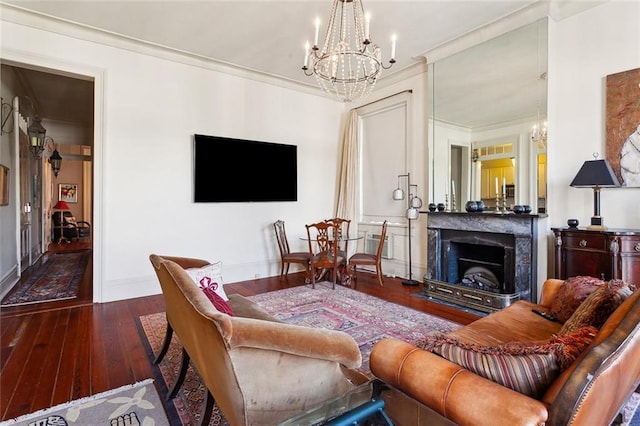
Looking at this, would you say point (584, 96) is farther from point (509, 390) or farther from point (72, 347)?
point (72, 347)

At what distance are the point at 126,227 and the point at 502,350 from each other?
14.4 feet

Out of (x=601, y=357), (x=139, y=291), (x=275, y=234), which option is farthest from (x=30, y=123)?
(x=601, y=357)

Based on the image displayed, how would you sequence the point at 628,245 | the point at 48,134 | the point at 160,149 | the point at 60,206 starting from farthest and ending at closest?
the point at 60,206 → the point at 48,134 → the point at 160,149 → the point at 628,245

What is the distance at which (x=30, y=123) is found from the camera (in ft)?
20.9

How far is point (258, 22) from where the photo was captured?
3.79 meters

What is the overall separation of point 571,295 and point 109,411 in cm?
298

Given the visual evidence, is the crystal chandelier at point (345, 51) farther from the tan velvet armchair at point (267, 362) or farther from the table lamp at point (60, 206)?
the table lamp at point (60, 206)

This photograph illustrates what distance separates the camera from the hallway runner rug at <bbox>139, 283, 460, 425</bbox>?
7.06 feet

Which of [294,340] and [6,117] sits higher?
[6,117]

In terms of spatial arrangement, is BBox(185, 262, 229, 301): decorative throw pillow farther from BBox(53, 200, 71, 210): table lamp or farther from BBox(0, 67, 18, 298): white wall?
BBox(53, 200, 71, 210): table lamp

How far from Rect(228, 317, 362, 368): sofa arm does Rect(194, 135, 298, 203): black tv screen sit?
12.8ft

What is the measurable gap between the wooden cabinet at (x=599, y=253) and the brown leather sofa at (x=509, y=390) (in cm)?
183

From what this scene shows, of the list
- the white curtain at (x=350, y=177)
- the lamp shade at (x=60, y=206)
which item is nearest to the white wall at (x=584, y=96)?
the white curtain at (x=350, y=177)

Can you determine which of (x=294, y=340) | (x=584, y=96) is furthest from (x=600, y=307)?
(x=584, y=96)
